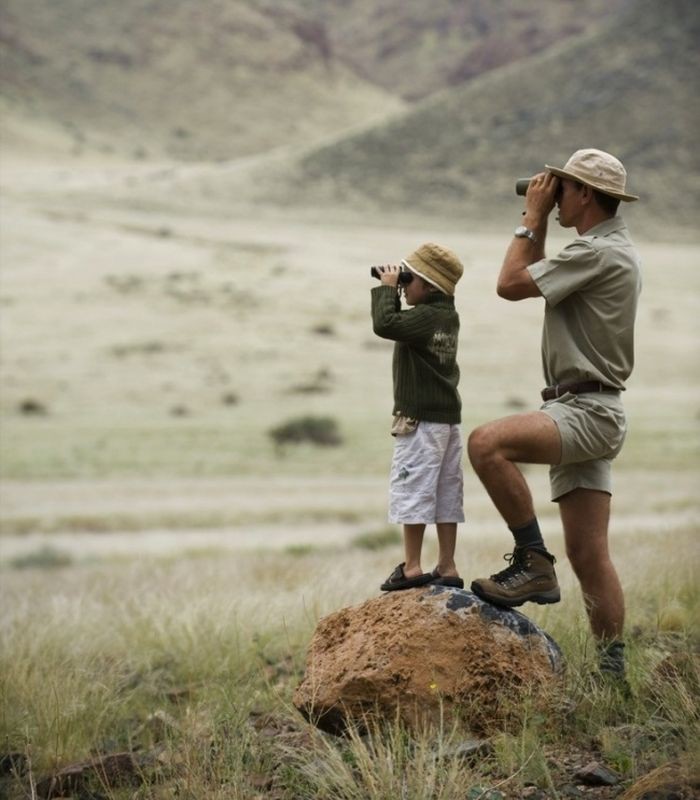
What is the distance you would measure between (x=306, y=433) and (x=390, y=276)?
63.7 feet

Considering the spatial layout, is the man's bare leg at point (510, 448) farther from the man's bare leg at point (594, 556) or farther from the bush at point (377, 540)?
the bush at point (377, 540)

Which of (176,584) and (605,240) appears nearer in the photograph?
(605,240)

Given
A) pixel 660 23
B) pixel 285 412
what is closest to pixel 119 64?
pixel 660 23

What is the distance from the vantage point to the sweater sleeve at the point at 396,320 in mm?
5008

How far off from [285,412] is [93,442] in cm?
510

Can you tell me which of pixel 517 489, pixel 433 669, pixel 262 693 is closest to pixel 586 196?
pixel 517 489

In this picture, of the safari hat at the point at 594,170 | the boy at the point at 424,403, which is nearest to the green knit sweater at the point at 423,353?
the boy at the point at 424,403

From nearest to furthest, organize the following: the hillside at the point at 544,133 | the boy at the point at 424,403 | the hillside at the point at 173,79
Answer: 1. the boy at the point at 424,403
2. the hillside at the point at 544,133
3. the hillside at the point at 173,79

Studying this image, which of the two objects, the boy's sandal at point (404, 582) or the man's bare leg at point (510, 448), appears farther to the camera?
the boy's sandal at point (404, 582)

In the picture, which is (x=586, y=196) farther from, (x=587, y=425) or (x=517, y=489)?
(x=517, y=489)

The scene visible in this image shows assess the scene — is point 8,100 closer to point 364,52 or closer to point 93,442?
point 93,442

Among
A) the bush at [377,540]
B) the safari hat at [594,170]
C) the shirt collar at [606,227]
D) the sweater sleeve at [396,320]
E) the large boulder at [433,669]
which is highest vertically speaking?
the safari hat at [594,170]

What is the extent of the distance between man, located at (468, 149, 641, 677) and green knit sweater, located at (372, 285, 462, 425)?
0.31 meters

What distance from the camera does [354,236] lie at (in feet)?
184
